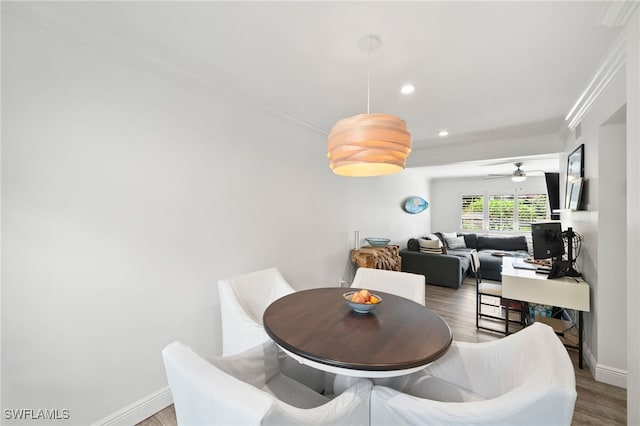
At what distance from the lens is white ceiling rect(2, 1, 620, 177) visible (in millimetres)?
1362

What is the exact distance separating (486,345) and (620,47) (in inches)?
82.7

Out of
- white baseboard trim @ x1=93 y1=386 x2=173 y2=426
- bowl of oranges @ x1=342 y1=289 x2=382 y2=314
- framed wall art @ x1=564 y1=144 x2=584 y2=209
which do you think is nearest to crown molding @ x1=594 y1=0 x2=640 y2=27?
framed wall art @ x1=564 y1=144 x2=584 y2=209

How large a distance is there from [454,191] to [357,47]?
6.67 m

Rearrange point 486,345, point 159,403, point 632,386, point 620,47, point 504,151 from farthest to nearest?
point 504,151, point 159,403, point 620,47, point 632,386, point 486,345

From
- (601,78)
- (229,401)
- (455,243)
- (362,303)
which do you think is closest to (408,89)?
(601,78)

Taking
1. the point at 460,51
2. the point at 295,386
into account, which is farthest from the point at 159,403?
the point at 460,51

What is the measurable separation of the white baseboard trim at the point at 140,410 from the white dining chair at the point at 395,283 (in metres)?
1.69

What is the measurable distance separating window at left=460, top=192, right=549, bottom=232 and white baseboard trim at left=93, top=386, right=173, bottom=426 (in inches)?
293

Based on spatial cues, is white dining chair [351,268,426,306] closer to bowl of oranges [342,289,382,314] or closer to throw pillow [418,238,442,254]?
bowl of oranges [342,289,382,314]

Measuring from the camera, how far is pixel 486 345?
4.15 ft

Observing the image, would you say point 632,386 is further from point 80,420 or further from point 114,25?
point 114,25

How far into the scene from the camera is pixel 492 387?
1204 millimetres

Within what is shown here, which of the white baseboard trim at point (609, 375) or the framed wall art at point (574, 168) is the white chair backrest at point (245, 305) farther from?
the framed wall art at point (574, 168)

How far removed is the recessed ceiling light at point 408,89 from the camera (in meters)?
2.17
